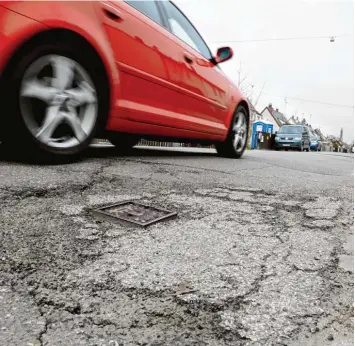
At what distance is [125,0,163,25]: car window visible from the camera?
3.14 metres

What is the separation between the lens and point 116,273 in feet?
3.81

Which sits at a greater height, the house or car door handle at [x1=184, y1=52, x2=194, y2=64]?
the house

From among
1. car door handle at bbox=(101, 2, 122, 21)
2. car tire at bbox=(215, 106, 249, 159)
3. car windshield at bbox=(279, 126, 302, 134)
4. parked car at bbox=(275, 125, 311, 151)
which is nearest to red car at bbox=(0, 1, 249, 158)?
car door handle at bbox=(101, 2, 122, 21)

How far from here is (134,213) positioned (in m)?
1.80

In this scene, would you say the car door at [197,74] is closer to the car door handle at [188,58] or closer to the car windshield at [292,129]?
the car door handle at [188,58]

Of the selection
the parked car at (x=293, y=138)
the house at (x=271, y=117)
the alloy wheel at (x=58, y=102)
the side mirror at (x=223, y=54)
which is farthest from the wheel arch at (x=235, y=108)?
the house at (x=271, y=117)

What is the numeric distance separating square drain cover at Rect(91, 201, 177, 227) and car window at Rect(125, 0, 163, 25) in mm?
1951

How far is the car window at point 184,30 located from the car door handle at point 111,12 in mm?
941

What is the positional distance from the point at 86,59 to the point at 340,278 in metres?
2.20

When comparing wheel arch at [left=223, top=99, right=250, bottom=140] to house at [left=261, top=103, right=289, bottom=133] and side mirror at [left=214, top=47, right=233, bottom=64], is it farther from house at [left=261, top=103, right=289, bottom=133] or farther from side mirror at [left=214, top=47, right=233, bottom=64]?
house at [left=261, top=103, right=289, bottom=133]

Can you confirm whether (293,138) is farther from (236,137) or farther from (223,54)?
(223,54)

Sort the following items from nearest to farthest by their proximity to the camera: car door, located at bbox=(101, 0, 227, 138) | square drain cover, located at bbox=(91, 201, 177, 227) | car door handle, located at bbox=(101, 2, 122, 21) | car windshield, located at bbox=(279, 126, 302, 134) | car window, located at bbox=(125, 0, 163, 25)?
square drain cover, located at bbox=(91, 201, 177, 227), car door handle, located at bbox=(101, 2, 122, 21), car door, located at bbox=(101, 0, 227, 138), car window, located at bbox=(125, 0, 163, 25), car windshield, located at bbox=(279, 126, 302, 134)

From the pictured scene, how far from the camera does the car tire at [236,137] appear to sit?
16.6 ft

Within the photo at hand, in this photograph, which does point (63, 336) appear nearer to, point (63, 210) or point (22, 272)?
point (22, 272)
